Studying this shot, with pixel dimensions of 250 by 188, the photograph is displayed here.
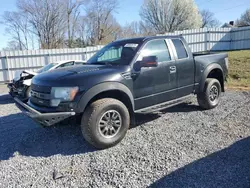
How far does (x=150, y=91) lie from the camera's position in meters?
4.61

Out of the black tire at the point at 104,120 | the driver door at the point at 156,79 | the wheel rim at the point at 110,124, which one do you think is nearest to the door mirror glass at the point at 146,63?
the driver door at the point at 156,79

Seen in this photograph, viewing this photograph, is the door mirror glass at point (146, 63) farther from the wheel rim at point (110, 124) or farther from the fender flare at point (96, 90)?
the wheel rim at point (110, 124)

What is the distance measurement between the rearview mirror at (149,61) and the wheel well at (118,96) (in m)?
0.69

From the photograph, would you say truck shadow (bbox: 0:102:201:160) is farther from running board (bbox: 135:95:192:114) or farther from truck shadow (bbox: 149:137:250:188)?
truck shadow (bbox: 149:137:250:188)

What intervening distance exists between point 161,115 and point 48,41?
107 feet

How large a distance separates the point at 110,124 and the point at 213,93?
335 centimetres

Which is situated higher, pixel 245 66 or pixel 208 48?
pixel 208 48

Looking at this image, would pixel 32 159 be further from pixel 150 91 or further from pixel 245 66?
pixel 245 66

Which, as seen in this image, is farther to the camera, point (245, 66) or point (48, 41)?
point (48, 41)

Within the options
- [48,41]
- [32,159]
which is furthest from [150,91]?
[48,41]

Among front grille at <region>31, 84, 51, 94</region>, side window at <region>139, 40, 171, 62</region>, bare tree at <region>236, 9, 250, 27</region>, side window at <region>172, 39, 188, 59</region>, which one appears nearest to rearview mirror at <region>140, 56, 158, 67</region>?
side window at <region>139, 40, 171, 62</region>

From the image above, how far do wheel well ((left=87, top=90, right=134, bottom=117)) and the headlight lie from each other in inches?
15.9

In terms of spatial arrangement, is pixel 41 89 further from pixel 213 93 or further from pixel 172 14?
pixel 172 14

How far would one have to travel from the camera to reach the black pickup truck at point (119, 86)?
12.3ft
